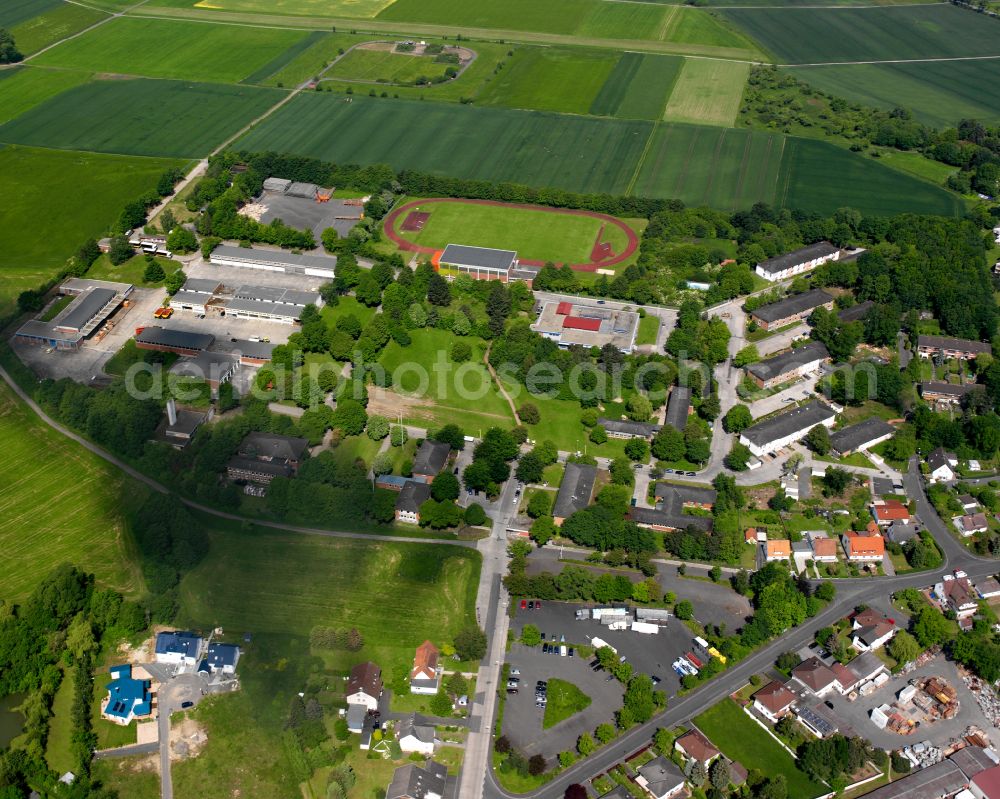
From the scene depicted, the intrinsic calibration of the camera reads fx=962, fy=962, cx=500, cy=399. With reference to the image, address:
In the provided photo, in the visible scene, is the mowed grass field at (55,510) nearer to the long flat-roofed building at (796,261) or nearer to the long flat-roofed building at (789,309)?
the long flat-roofed building at (789,309)

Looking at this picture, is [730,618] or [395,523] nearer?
[730,618]

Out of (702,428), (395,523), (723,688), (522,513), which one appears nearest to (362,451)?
(395,523)

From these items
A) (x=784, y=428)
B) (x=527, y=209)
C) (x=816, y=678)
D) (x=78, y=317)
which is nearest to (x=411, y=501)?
(x=816, y=678)

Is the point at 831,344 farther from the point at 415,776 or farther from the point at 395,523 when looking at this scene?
the point at 415,776

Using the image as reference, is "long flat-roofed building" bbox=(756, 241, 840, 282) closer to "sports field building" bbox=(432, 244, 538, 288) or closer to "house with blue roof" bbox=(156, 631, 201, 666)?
"sports field building" bbox=(432, 244, 538, 288)

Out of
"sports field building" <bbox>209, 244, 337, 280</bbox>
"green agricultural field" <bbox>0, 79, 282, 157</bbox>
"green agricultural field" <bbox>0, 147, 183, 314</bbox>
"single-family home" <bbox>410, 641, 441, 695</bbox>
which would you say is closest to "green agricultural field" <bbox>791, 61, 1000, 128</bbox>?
"green agricultural field" <bbox>0, 79, 282, 157</bbox>

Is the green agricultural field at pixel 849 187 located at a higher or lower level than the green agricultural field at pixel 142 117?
higher

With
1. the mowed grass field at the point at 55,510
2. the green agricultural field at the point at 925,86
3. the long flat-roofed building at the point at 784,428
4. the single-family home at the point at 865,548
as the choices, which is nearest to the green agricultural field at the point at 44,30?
the mowed grass field at the point at 55,510
